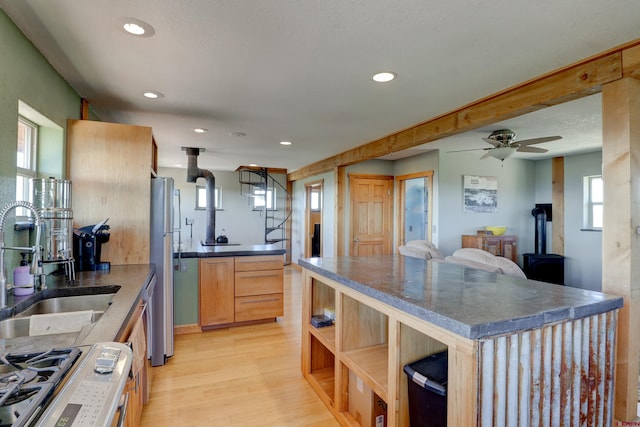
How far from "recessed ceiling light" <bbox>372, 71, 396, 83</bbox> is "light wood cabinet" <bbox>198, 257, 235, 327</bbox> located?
244 centimetres

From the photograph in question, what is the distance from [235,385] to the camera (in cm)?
260

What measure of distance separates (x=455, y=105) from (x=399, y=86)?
754mm

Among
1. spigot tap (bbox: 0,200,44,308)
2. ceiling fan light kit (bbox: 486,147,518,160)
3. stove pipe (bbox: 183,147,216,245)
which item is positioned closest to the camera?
spigot tap (bbox: 0,200,44,308)

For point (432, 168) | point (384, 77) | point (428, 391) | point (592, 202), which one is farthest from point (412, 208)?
point (428, 391)

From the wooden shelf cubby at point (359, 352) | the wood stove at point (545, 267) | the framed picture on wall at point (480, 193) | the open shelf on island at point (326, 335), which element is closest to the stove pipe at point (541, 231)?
the wood stove at point (545, 267)

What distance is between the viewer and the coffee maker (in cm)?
249

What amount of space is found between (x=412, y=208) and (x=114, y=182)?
195 inches

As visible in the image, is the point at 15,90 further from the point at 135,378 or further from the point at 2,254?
the point at 135,378

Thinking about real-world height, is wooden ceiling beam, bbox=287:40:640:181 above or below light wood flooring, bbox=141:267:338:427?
above

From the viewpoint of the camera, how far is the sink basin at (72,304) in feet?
6.07

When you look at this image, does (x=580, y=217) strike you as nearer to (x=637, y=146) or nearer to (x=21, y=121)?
(x=637, y=146)

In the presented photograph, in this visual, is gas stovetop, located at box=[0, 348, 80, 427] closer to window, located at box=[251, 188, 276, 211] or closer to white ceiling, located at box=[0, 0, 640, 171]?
white ceiling, located at box=[0, 0, 640, 171]

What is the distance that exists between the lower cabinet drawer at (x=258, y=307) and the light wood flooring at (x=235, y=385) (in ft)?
0.62

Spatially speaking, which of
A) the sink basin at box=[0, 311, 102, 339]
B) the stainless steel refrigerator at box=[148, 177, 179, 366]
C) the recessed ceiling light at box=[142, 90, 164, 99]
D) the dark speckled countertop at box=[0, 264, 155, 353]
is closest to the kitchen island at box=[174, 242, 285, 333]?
the stainless steel refrigerator at box=[148, 177, 179, 366]
